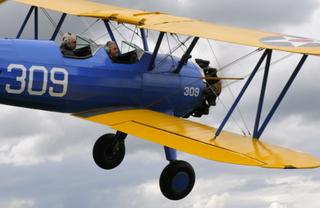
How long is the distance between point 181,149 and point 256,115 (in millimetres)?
1856

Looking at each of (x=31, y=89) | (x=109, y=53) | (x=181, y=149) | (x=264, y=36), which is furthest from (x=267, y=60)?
(x=31, y=89)

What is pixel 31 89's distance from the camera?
502 inches

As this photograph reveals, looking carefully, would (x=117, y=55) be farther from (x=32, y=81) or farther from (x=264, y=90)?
(x=264, y=90)

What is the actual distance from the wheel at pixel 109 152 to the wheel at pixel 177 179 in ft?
7.51

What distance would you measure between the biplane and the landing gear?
1.32 feet

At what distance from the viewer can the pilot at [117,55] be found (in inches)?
543

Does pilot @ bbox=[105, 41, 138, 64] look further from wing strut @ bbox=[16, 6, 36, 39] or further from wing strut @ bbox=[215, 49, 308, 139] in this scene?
wing strut @ bbox=[16, 6, 36, 39]

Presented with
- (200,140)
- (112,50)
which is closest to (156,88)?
(112,50)

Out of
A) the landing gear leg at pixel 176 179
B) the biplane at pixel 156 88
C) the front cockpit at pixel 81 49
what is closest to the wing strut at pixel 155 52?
the biplane at pixel 156 88

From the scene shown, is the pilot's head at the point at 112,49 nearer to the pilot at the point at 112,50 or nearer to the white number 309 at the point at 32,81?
the pilot at the point at 112,50

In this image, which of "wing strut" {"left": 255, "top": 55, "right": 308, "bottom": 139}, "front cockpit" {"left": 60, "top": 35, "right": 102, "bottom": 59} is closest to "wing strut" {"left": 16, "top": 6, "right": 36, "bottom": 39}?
"front cockpit" {"left": 60, "top": 35, "right": 102, "bottom": 59}

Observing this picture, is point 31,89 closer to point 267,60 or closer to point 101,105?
point 101,105

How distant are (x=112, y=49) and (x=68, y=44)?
0.89 m

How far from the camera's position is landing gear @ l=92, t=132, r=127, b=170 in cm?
1548
